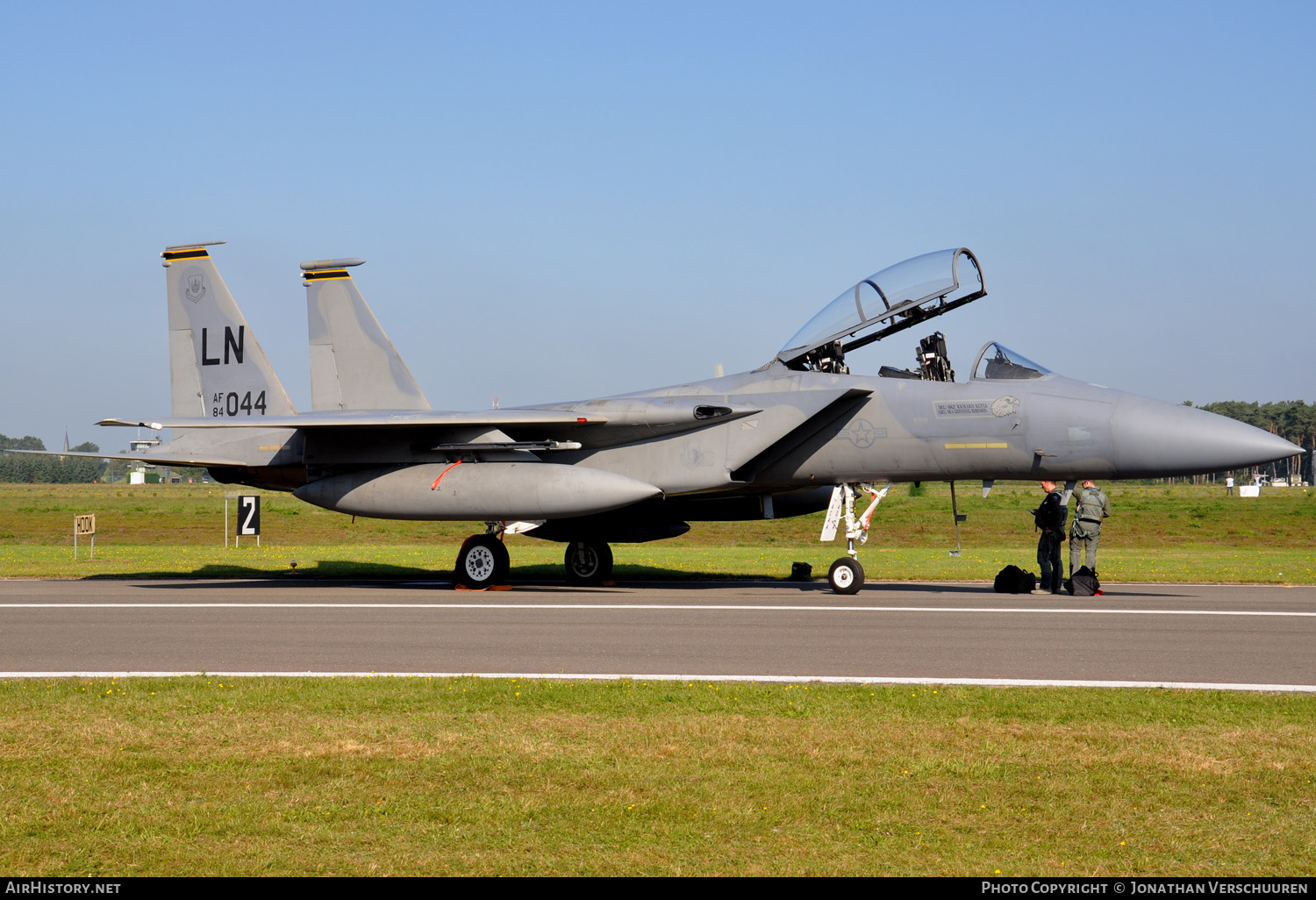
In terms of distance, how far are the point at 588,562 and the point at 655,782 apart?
505 inches

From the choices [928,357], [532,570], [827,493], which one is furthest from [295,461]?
[928,357]

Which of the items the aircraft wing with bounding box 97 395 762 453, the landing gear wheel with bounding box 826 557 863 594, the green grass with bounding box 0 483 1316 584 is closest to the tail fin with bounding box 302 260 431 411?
the aircraft wing with bounding box 97 395 762 453

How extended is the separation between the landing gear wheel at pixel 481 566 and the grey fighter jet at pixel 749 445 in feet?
0.08

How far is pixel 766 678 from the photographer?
26.1 ft

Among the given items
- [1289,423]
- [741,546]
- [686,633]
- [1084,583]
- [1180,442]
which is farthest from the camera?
[1289,423]

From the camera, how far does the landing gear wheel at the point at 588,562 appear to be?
58.2 feet

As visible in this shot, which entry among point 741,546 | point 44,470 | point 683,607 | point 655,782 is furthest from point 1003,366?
point 44,470

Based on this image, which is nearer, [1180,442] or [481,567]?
[1180,442]

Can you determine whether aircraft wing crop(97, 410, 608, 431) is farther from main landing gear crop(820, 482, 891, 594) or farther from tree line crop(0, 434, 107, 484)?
tree line crop(0, 434, 107, 484)

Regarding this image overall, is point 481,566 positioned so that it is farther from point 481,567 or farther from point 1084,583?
point 1084,583

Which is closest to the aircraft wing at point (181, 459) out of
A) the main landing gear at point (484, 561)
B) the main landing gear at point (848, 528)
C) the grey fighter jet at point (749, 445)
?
the grey fighter jet at point (749, 445)

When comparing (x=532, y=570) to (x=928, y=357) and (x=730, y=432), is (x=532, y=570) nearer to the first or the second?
(x=730, y=432)

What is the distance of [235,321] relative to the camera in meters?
19.2
